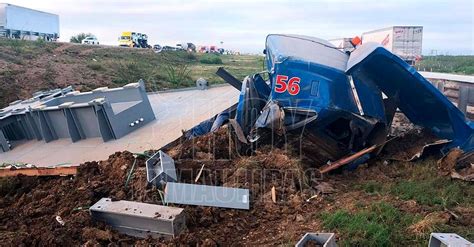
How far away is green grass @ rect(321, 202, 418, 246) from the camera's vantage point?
3609mm

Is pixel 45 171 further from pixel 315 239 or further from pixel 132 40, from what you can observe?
pixel 132 40

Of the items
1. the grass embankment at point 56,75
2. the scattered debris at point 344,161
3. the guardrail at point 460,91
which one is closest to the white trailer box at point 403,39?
the grass embankment at point 56,75

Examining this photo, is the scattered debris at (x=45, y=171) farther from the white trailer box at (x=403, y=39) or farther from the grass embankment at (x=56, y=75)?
the white trailer box at (x=403, y=39)

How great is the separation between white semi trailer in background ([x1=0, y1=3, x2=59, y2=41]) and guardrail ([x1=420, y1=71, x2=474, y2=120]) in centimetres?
3210

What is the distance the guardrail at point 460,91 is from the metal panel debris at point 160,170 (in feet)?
18.1

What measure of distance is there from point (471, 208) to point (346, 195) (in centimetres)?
113

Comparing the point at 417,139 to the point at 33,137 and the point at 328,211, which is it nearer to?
the point at 328,211

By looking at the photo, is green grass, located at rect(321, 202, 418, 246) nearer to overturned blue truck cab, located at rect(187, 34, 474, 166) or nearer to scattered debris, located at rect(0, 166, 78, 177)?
overturned blue truck cab, located at rect(187, 34, 474, 166)

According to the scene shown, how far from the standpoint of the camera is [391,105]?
6242mm

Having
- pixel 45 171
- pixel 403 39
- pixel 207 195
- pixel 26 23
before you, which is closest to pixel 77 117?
pixel 45 171

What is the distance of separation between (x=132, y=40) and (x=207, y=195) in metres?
45.1

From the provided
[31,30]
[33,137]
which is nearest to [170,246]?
[33,137]

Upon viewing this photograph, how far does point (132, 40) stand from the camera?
156 ft

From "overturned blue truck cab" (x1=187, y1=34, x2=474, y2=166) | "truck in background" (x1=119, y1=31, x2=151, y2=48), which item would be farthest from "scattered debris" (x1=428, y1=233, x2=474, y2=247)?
"truck in background" (x1=119, y1=31, x2=151, y2=48)
